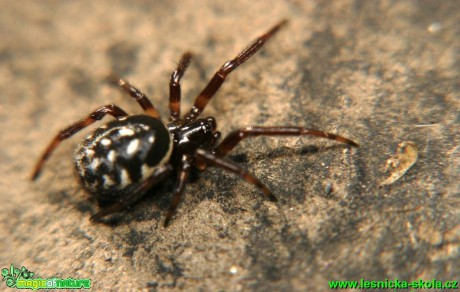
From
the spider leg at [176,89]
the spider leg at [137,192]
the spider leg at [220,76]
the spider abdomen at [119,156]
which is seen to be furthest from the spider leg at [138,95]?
the spider leg at [137,192]

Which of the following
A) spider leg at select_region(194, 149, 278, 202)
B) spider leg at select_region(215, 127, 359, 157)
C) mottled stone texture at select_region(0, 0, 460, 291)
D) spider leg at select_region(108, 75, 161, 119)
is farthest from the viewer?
spider leg at select_region(108, 75, 161, 119)

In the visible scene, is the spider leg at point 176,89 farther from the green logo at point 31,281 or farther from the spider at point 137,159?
the green logo at point 31,281

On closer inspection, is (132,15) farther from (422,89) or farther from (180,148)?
(422,89)

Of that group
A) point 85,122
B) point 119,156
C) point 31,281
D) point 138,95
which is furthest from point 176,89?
point 31,281

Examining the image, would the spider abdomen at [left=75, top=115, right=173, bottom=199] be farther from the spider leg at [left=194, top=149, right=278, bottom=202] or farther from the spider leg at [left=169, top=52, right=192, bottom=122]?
the spider leg at [left=169, top=52, right=192, bottom=122]

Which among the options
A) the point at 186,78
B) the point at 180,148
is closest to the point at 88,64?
the point at 186,78

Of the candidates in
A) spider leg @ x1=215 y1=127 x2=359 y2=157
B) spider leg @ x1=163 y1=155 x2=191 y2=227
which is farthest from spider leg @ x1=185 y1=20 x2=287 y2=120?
spider leg @ x1=163 y1=155 x2=191 y2=227
